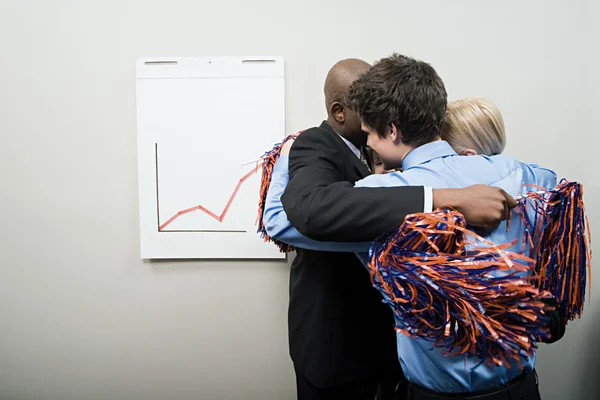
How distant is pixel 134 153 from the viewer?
1409 millimetres

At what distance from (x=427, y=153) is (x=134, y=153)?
1.10 metres

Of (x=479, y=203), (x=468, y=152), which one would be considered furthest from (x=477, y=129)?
(x=479, y=203)

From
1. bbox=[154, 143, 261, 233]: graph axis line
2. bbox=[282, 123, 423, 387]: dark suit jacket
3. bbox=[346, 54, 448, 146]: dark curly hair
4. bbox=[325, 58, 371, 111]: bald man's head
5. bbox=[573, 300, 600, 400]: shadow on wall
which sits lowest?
bbox=[573, 300, 600, 400]: shadow on wall

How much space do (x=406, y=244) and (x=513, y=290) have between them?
171 millimetres

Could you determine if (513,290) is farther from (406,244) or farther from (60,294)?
(60,294)

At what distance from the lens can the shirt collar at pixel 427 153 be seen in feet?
2.31

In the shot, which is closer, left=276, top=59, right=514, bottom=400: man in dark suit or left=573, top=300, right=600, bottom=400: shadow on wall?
left=276, top=59, right=514, bottom=400: man in dark suit

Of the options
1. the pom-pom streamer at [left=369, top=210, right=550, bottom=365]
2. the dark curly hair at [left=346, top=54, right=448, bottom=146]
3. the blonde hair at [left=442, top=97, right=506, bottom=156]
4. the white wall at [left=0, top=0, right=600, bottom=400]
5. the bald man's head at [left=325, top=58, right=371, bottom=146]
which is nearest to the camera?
the pom-pom streamer at [left=369, top=210, right=550, bottom=365]

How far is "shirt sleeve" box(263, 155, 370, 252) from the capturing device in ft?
2.41

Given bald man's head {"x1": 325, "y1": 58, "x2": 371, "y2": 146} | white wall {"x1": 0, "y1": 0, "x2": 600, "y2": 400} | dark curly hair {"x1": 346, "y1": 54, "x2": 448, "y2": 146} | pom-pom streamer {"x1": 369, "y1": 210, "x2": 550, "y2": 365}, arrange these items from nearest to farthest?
pom-pom streamer {"x1": 369, "y1": 210, "x2": 550, "y2": 365}
dark curly hair {"x1": 346, "y1": 54, "x2": 448, "y2": 146}
bald man's head {"x1": 325, "y1": 58, "x2": 371, "y2": 146}
white wall {"x1": 0, "y1": 0, "x2": 600, "y2": 400}

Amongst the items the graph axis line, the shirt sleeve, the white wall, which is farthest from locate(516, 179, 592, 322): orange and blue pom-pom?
the graph axis line

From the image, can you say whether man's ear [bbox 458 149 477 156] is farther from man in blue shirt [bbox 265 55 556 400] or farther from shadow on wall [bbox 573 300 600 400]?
shadow on wall [bbox 573 300 600 400]

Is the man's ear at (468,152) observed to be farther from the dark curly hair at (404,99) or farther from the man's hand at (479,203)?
the man's hand at (479,203)

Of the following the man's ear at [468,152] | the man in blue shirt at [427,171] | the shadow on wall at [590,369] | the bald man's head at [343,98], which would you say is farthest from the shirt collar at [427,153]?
the shadow on wall at [590,369]
